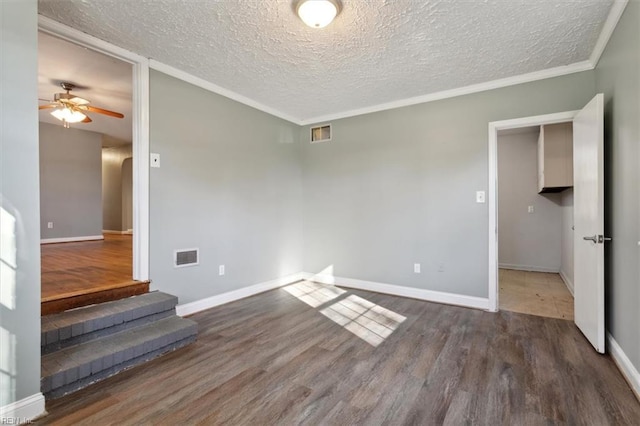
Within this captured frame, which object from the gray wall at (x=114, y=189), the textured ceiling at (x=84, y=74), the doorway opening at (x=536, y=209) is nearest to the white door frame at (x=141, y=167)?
the textured ceiling at (x=84, y=74)

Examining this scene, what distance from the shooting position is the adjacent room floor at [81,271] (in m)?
2.64

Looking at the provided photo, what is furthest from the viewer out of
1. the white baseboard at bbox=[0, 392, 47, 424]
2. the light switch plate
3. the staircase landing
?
the light switch plate

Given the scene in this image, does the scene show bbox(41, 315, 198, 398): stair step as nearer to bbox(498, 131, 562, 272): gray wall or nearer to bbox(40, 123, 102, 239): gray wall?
bbox(40, 123, 102, 239): gray wall

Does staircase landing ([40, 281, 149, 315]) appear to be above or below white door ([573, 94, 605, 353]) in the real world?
below

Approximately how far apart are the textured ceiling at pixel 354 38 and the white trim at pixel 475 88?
0.10 metres

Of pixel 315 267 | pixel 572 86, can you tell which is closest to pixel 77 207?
pixel 315 267

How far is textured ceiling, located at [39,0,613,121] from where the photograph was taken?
6.99ft

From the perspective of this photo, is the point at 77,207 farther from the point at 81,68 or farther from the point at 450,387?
the point at 450,387

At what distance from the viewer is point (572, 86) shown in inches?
120

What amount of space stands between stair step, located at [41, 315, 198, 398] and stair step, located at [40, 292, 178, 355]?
0.05 metres

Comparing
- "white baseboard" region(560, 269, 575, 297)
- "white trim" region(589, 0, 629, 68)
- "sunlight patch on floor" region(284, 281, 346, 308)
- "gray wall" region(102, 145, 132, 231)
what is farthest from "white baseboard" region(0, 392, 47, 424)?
"gray wall" region(102, 145, 132, 231)

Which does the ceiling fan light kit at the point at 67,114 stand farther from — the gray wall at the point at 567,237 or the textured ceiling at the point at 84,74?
the gray wall at the point at 567,237

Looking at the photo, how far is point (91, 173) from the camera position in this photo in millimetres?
6852

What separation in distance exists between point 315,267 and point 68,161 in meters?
6.01
